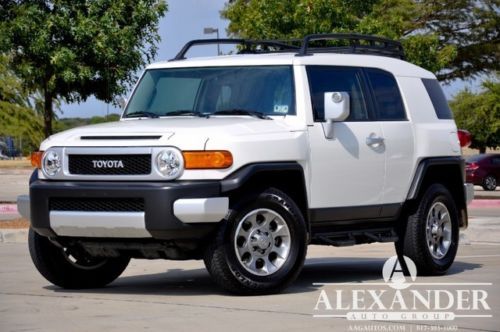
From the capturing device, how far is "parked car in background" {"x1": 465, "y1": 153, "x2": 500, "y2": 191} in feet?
136

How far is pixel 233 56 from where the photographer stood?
1141 centimetres

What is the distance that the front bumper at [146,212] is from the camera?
9602mm

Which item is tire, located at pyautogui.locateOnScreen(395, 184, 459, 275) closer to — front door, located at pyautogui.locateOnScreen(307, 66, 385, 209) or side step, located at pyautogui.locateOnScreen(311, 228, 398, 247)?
side step, located at pyautogui.locateOnScreen(311, 228, 398, 247)

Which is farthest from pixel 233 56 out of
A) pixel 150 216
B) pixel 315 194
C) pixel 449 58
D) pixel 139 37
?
pixel 449 58

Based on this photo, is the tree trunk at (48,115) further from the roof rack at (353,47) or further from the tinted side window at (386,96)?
the tinted side window at (386,96)

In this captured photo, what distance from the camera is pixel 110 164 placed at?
32.7 ft

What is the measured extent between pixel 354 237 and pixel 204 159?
83.8 inches

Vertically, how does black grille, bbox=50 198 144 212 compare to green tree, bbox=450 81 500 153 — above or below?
above

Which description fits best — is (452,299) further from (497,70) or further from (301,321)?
(497,70)

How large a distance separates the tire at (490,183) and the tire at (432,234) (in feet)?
96.9

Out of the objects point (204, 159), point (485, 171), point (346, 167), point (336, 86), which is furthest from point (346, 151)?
point (485, 171)

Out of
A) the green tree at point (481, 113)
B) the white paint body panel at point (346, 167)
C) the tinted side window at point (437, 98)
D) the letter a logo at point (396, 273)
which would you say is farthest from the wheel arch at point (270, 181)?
the green tree at point (481, 113)

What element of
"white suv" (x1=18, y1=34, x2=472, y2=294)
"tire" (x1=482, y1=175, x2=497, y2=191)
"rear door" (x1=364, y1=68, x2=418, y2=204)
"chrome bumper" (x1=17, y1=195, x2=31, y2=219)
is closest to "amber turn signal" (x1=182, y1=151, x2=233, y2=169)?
"white suv" (x1=18, y1=34, x2=472, y2=294)

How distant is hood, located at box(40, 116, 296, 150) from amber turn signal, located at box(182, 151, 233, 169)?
0.05m
